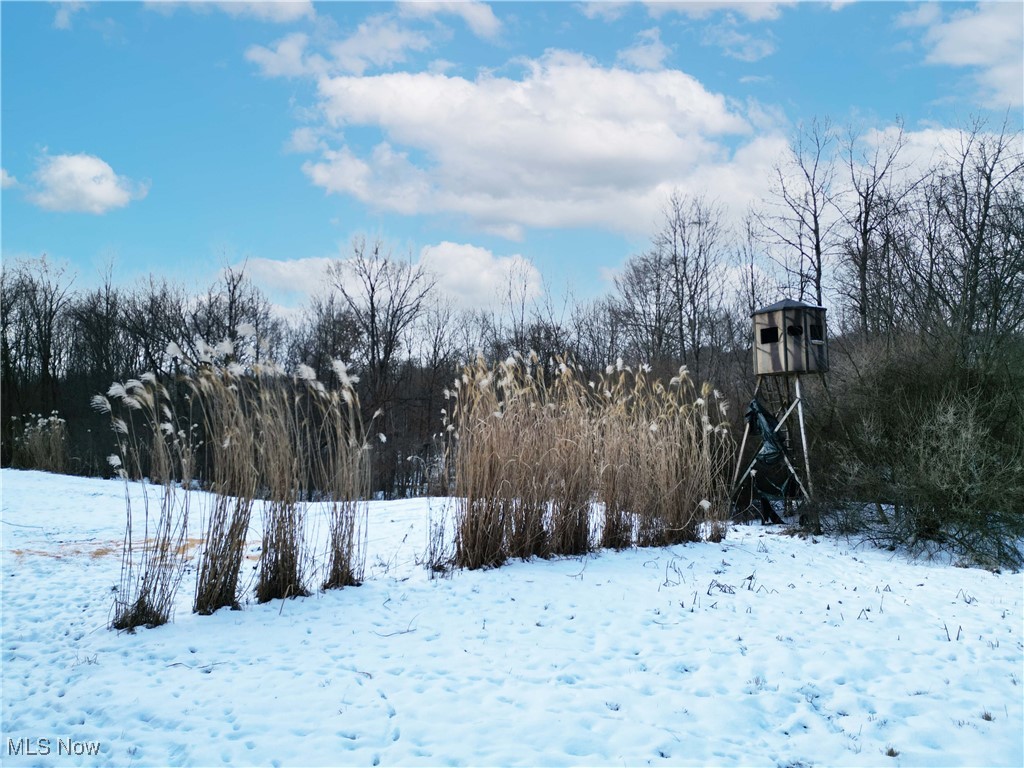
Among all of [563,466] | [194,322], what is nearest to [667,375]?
[563,466]

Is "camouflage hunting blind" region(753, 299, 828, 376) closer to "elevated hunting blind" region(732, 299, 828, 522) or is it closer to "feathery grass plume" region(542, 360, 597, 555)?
"elevated hunting blind" region(732, 299, 828, 522)

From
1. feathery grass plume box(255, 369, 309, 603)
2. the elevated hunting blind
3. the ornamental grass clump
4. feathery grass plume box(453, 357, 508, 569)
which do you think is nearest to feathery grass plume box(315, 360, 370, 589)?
the ornamental grass clump

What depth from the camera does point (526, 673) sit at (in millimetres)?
3309

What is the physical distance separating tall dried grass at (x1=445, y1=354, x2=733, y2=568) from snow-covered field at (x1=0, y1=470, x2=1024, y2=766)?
0.42 meters

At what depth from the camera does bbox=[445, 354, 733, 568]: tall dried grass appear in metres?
5.27

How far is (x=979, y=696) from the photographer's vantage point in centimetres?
323

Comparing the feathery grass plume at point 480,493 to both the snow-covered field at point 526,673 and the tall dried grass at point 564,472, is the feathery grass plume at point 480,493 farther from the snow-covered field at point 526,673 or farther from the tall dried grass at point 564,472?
the snow-covered field at point 526,673

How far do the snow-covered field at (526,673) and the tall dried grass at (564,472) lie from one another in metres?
0.42

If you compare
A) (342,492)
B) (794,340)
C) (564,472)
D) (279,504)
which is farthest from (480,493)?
(794,340)

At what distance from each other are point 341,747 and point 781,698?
6.64ft

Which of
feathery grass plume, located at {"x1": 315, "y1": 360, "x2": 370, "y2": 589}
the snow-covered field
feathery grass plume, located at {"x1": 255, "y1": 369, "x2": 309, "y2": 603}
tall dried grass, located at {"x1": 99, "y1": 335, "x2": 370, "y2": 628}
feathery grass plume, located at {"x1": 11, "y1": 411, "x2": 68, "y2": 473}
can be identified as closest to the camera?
the snow-covered field

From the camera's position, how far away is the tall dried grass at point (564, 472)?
527 cm

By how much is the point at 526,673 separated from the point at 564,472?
8.20ft

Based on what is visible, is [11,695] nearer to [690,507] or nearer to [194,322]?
[690,507]
